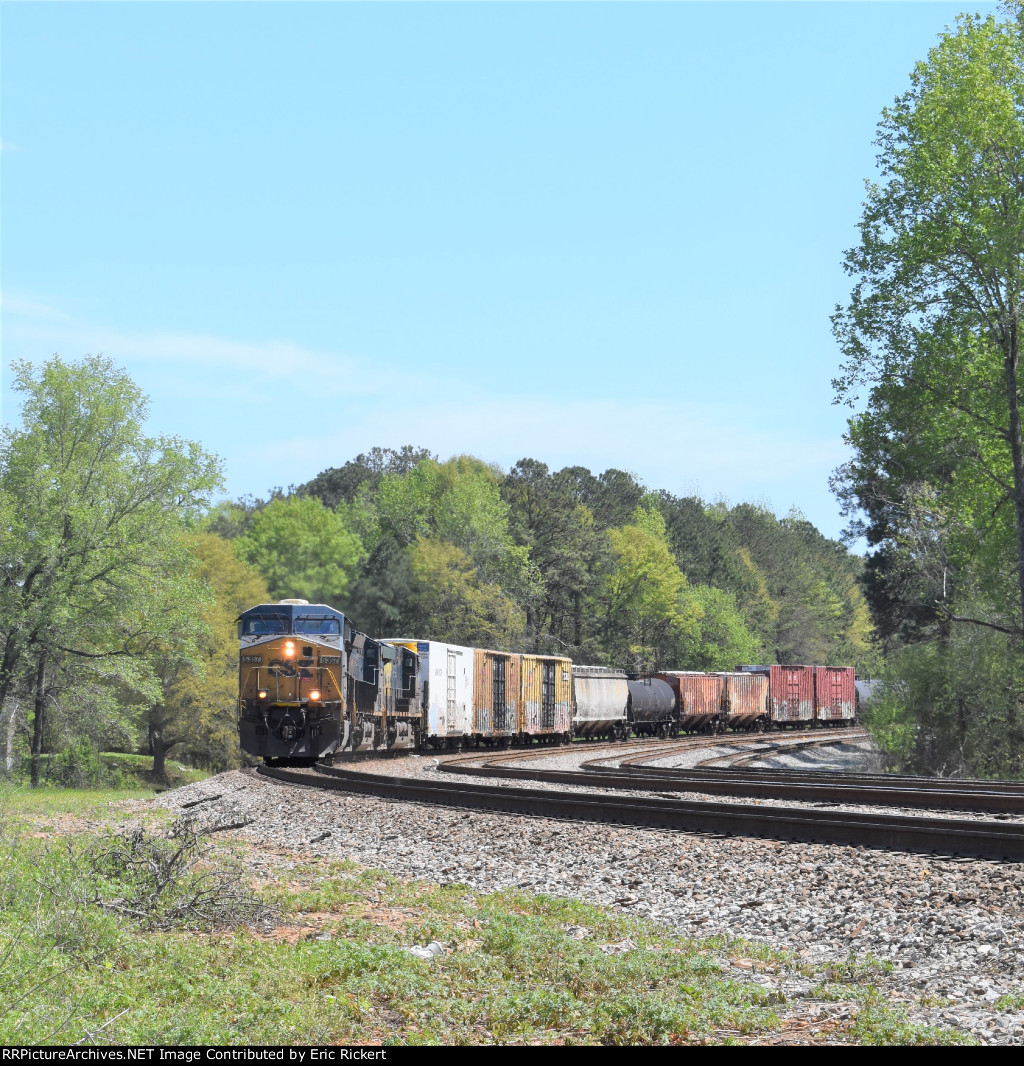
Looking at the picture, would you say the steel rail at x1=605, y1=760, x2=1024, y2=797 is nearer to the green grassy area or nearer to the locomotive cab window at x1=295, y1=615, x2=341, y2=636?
the locomotive cab window at x1=295, y1=615, x2=341, y2=636

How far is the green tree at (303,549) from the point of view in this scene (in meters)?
77.3

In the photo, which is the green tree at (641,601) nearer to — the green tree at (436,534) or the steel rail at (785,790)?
the green tree at (436,534)

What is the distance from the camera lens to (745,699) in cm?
6175

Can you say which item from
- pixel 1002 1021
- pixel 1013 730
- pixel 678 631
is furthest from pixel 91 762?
pixel 678 631

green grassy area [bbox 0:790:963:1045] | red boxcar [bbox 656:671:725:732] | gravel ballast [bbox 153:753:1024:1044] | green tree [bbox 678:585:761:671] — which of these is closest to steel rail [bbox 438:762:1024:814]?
gravel ballast [bbox 153:753:1024:1044]

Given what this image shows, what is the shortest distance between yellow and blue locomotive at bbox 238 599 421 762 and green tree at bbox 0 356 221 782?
9.75 m

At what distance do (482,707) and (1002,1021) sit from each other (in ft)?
110

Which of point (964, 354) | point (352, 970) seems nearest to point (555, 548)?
point (964, 354)

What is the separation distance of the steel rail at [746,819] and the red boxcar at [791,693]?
4691cm

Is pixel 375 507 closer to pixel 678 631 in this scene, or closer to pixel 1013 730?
pixel 678 631

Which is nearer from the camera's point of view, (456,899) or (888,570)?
(456,899)

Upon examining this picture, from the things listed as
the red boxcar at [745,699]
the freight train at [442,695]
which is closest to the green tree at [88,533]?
the freight train at [442,695]

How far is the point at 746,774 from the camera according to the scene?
25.8 metres

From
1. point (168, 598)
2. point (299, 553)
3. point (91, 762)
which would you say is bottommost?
point (91, 762)
